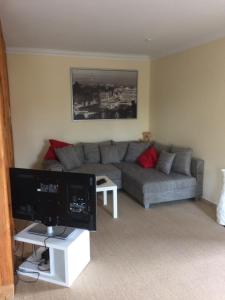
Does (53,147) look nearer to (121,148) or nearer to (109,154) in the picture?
(109,154)

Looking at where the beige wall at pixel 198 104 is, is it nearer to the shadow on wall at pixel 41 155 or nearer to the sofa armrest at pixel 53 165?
the sofa armrest at pixel 53 165

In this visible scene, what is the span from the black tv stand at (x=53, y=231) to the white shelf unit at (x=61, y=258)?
0.04m

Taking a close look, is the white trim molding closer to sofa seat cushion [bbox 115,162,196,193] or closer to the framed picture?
the framed picture

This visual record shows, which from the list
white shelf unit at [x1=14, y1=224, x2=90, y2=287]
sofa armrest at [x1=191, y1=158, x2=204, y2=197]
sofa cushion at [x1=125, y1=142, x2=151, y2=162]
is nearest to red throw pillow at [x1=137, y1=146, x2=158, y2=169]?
sofa cushion at [x1=125, y1=142, x2=151, y2=162]

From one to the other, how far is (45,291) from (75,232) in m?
0.54

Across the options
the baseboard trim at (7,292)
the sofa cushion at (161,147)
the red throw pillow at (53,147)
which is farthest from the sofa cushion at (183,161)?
the baseboard trim at (7,292)

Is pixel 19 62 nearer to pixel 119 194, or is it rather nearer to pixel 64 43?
pixel 64 43

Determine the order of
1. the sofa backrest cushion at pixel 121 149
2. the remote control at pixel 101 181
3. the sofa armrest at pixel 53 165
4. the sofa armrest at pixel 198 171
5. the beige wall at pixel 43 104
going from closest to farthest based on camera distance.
Answer: 1. the remote control at pixel 101 181
2. the sofa armrest at pixel 198 171
3. the sofa armrest at pixel 53 165
4. the beige wall at pixel 43 104
5. the sofa backrest cushion at pixel 121 149

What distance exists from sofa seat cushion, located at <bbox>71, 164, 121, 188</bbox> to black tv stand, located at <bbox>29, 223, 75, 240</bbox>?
191cm

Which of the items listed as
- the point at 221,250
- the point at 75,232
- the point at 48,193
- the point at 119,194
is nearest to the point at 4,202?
the point at 48,193

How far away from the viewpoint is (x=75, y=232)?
8.34 feet

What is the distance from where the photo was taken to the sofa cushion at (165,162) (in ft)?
14.4

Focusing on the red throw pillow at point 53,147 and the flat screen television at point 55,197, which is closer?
the flat screen television at point 55,197

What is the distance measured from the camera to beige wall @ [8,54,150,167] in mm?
4898
